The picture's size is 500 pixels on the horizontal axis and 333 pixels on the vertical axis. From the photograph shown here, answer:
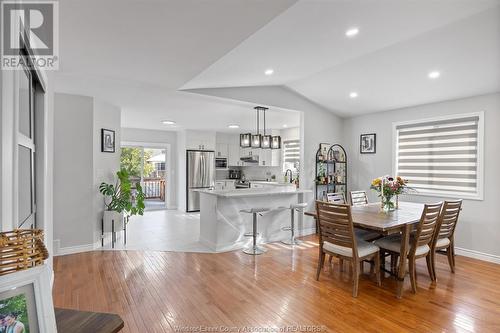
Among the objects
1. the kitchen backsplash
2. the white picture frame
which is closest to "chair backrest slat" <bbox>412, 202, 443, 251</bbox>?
the white picture frame

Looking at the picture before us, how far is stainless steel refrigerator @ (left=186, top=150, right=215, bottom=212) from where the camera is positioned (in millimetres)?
8031

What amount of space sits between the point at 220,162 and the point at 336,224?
6.09m

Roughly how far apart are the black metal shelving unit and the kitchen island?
45cm

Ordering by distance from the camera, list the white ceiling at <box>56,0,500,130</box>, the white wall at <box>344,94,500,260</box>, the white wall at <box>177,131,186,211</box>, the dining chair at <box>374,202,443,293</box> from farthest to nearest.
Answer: the white wall at <box>177,131,186,211</box>
the white wall at <box>344,94,500,260</box>
the dining chair at <box>374,202,443,293</box>
the white ceiling at <box>56,0,500,130</box>

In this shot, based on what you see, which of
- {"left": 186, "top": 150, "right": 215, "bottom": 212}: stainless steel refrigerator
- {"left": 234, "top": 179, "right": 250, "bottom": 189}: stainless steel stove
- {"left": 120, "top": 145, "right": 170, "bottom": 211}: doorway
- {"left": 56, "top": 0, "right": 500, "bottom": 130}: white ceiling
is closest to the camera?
{"left": 56, "top": 0, "right": 500, "bottom": 130}: white ceiling

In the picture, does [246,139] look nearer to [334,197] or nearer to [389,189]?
[334,197]

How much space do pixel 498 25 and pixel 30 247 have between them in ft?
13.3

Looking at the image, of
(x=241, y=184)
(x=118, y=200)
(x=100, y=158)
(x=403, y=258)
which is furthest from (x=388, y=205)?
(x=241, y=184)

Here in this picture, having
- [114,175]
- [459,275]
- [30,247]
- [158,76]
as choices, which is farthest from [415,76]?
[114,175]

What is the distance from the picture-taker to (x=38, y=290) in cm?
78

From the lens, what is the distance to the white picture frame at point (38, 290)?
0.74 m

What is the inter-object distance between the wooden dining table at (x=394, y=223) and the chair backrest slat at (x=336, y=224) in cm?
17

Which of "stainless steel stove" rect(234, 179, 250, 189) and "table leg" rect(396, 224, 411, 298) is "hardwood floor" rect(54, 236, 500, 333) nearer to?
"table leg" rect(396, 224, 411, 298)

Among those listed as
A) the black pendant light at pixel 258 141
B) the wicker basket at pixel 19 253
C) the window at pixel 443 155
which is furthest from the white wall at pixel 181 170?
the wicker basket at pixel 19 253
